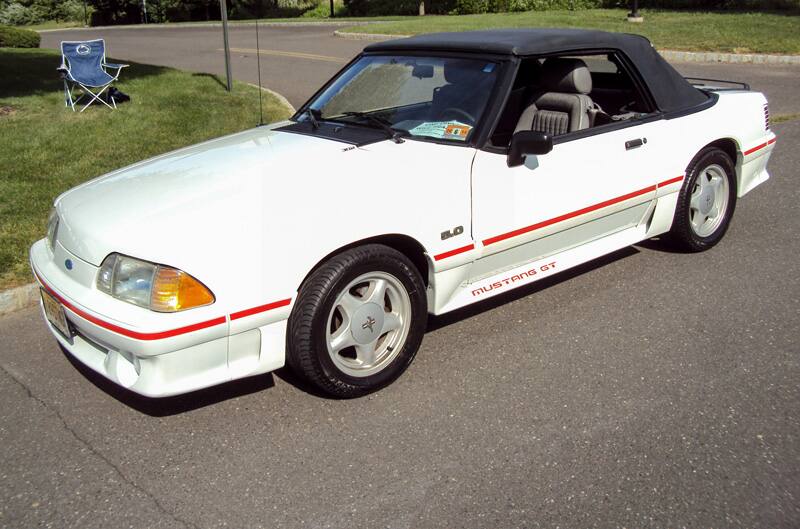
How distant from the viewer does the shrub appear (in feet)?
63.6

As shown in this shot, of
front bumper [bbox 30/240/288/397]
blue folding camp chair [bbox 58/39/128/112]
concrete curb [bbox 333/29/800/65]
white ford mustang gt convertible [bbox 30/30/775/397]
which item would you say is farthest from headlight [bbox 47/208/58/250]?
concrete curb [bbox 333/29/800/65]

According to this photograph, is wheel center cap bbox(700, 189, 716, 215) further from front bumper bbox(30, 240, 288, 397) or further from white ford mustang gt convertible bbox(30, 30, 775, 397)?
front bumper bbox(30, 240, 288, 397)

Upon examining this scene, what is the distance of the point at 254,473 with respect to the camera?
2.96 m

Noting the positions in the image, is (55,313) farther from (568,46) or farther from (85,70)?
(85,70)

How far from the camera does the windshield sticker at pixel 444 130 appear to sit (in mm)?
3805

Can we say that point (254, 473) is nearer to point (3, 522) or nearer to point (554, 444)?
point (3, 522)

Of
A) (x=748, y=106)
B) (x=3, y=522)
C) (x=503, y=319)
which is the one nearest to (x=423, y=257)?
(x=503, y=319)

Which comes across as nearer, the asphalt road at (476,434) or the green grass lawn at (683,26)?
the asphalt road at (476,434)

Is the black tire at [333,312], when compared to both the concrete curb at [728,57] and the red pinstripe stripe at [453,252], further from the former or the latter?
the concrete curb at [728,57]

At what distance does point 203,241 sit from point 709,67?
14136 mm

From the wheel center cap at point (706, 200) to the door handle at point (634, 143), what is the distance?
872 mm

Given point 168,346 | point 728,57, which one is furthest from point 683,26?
point 168,346

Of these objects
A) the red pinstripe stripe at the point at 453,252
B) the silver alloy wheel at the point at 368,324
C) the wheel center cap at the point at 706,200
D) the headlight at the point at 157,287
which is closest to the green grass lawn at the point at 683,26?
the wheel center cap at the point at 706,200

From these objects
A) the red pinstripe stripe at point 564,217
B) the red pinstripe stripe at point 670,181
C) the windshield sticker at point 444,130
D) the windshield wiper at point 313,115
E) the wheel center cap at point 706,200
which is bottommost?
the wheel center cap at point 706,200
